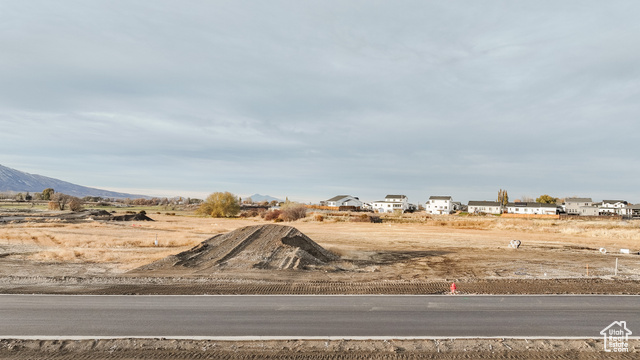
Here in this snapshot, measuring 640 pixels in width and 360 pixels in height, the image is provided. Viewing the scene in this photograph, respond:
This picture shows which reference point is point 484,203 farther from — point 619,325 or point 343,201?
point 619,325

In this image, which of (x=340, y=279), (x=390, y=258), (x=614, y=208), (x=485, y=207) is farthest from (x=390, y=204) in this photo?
(x=340, y=279)

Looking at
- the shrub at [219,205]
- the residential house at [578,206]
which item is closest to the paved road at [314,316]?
the shrub at [219,205]

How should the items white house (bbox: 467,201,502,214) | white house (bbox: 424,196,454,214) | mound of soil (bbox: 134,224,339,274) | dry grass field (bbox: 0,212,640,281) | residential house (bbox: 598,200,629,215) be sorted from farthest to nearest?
residential house (bbox: 598,200,629,215) < white house (bbox: 467,201,502,214) < white house (bbox: 424,196,454,214) < mound of soil (bbox: 134,224,339,274) < dry grass field (bbox: 0,212,640,281)

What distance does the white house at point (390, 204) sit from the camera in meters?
132

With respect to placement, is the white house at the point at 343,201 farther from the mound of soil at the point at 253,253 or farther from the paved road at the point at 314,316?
the paved road at the point at 314,316

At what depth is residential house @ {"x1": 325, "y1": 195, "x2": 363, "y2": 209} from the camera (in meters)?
143

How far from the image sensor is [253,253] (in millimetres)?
26438

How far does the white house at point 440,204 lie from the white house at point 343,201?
29654 millimetres

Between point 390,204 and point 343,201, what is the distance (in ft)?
68.7

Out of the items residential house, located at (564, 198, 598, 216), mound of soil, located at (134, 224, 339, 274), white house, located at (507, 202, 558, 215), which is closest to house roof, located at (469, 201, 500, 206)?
white house, located at (507, 202, 558, 215)

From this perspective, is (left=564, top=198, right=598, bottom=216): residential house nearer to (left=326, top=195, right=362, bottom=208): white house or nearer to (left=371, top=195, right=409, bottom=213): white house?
(left=371, top=195, right=409, bottom=213): white house

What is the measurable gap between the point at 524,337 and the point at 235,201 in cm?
9069

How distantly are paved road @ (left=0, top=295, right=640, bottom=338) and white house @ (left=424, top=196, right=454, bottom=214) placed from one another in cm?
11541

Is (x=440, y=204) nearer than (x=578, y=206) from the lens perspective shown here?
Yes
